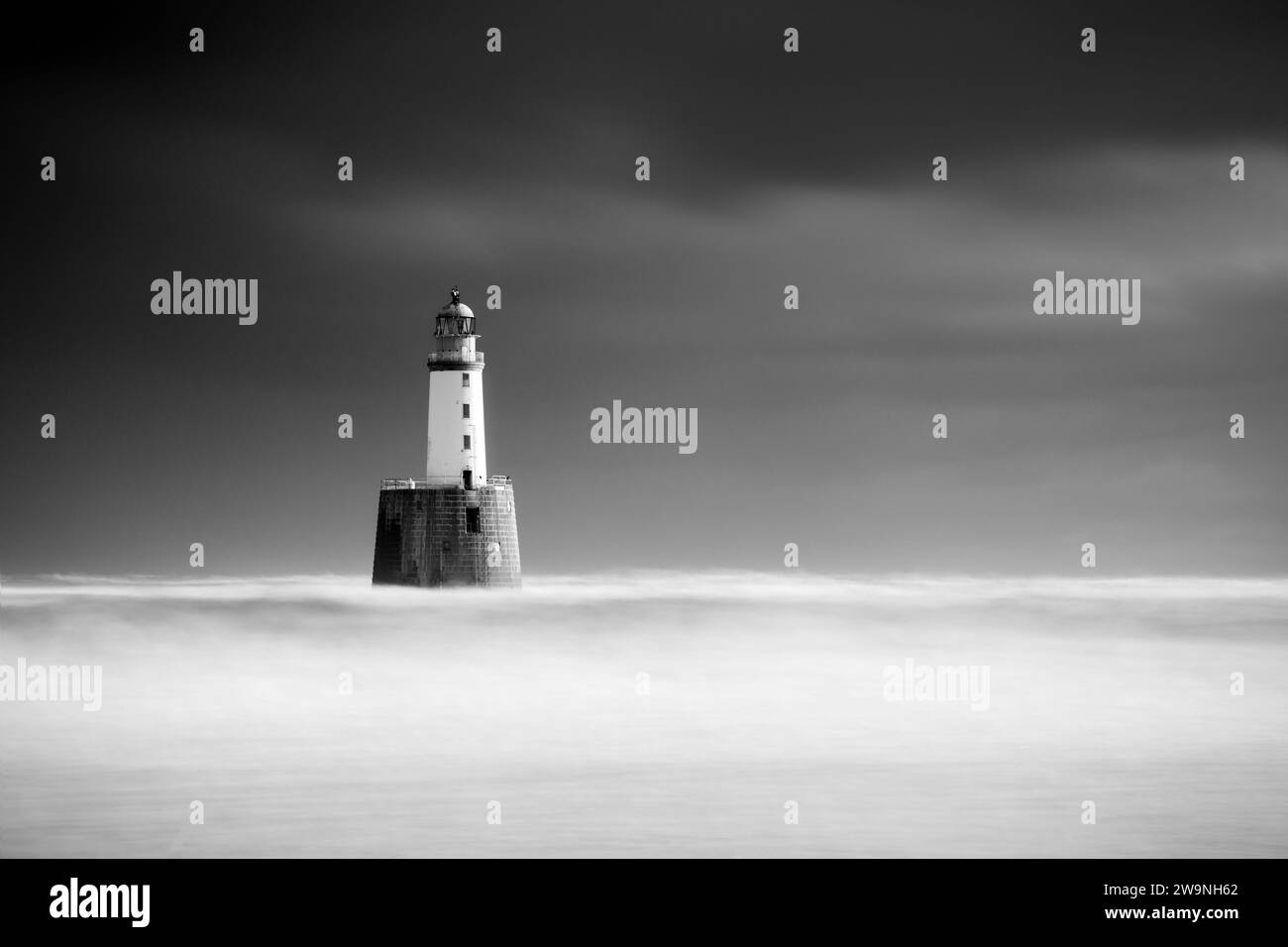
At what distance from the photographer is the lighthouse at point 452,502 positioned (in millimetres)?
78250

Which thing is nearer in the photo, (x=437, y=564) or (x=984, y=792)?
(x=984, y=792)

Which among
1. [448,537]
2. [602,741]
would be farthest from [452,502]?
[602,741]

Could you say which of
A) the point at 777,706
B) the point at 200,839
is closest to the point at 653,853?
the point at 200,839

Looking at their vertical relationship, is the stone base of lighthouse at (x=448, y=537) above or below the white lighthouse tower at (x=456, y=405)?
below

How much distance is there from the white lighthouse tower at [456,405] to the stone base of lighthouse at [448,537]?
74 cm

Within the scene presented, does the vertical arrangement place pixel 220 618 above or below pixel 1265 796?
above

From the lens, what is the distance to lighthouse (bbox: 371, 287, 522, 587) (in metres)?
78.2

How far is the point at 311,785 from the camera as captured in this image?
147 ft

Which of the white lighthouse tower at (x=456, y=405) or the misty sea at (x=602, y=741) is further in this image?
the white lighthouse tower at (x=456, y=405)

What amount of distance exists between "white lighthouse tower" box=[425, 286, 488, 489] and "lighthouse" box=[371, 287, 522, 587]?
0.04 m

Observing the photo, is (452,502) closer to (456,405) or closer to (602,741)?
(456,405)

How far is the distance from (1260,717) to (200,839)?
37.0m

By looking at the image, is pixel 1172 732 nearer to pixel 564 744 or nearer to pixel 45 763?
pixel 564 744

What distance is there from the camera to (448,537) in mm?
78375
